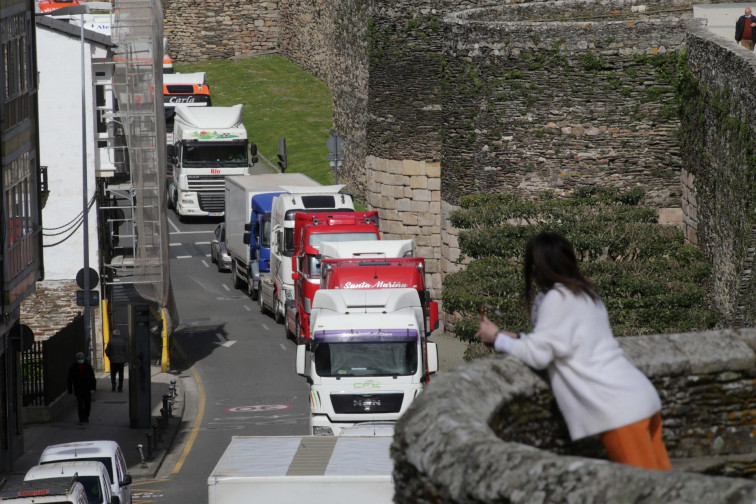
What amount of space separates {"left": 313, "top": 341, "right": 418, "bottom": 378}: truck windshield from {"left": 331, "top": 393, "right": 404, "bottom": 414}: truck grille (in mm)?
395

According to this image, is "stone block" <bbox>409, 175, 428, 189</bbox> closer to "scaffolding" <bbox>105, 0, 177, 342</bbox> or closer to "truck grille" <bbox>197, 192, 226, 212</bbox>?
"scaffolding" <bbox>105, 0, 177, 342</bbox>

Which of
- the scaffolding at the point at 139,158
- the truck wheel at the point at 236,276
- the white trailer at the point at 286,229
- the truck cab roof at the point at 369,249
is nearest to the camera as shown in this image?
the truck cab roof at the point at 369,249

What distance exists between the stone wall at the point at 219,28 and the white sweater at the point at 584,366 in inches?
3377

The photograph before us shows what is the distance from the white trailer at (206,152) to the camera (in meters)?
53.4

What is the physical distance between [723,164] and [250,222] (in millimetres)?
Answer: 18850

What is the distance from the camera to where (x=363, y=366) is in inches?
1005

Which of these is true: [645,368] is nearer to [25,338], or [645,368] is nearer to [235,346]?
[25,338]

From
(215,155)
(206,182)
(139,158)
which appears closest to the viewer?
(139,158)

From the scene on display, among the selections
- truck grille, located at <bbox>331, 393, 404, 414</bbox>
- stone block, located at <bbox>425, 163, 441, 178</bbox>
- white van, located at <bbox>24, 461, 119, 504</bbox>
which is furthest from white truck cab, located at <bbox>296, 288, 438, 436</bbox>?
stone block, located at <bbox>425, 163, 441, 178</bbox>

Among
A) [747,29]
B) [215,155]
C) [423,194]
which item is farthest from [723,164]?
[215,155]

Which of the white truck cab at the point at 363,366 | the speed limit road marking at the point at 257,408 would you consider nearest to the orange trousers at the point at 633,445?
the white truck cab at the point at 363,366

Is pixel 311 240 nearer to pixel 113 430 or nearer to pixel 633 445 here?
pixel 113 430

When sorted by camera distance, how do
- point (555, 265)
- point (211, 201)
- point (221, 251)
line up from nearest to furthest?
point (555, 265) → point (221, 251) → point (211, 201)

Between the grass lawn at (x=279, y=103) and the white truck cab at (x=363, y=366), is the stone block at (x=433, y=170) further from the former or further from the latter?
the grass lawn at (x=279, y=103)
